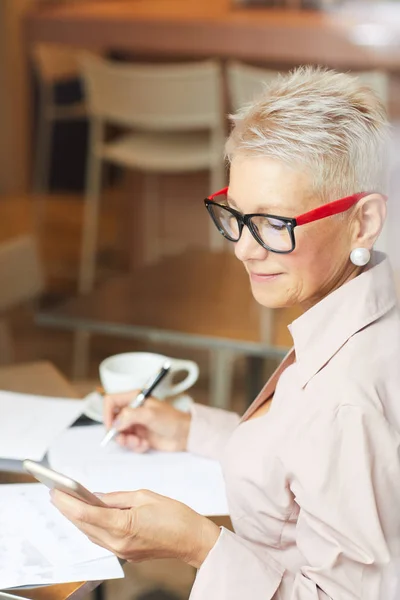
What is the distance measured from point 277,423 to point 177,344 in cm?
85

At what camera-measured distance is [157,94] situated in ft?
10.5

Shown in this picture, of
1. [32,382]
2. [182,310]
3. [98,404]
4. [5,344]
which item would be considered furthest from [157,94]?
[98,404]

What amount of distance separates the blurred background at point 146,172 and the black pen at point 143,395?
17 centimetres

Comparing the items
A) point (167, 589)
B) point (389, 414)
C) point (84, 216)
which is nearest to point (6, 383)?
point (167, 589)

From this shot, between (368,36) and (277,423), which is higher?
(368,36)

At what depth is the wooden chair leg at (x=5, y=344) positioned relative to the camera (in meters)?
1.80

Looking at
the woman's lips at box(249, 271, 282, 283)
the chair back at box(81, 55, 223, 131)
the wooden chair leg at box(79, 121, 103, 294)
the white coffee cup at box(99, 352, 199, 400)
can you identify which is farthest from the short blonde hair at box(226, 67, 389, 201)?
the wooden chair leg at box(79, 121, 103, 294)

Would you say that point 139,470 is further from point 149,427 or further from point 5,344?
point 5,344

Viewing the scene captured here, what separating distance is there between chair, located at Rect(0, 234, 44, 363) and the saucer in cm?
54

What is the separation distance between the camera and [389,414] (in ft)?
3.00

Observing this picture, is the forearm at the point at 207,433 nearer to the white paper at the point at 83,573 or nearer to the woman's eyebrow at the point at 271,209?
the white paper at the point at 83,573

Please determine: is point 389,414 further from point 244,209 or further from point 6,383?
point 6,383

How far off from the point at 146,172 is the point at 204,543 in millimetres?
2990

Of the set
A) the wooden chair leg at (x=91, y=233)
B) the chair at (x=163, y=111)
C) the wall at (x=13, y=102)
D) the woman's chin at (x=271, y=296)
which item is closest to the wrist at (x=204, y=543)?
the woman's chin at (x=271, y=296)
